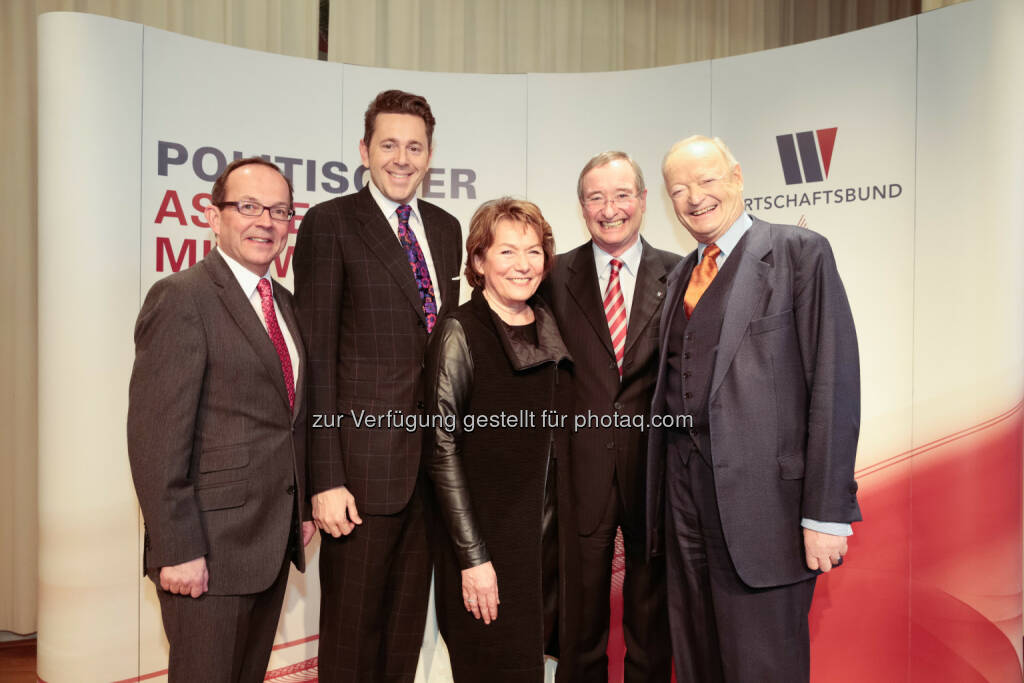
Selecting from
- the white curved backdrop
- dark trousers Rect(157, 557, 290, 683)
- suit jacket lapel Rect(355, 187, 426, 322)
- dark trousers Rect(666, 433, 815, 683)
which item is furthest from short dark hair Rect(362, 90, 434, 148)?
dark trousers Rect(157, 557, 290, 683)

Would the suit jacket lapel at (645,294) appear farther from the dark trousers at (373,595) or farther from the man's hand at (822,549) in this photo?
the dark trousers at (373,595)

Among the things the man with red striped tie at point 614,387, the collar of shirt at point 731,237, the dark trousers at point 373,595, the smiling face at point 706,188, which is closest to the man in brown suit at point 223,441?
the dark trousers at point 373,595

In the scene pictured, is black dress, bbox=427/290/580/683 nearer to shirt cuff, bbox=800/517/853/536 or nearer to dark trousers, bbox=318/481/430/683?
dark trousers, bbox=318/481/430/683

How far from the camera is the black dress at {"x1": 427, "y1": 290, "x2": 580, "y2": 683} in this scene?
213 cm

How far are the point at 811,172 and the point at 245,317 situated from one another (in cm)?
268

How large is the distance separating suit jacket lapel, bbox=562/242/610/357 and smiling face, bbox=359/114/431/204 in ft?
2.24

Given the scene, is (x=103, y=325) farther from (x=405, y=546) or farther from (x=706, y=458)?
(x=706, y=458)

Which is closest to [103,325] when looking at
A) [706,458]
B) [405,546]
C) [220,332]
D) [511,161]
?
[220,332]

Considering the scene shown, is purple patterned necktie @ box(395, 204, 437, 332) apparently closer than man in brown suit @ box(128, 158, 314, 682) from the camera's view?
No

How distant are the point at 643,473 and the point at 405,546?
895 mm

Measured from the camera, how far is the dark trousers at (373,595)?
2496 millimetres

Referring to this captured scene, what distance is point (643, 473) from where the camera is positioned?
8.41 ft

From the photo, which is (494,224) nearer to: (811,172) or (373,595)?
(373,595)

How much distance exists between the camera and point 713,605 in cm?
233
